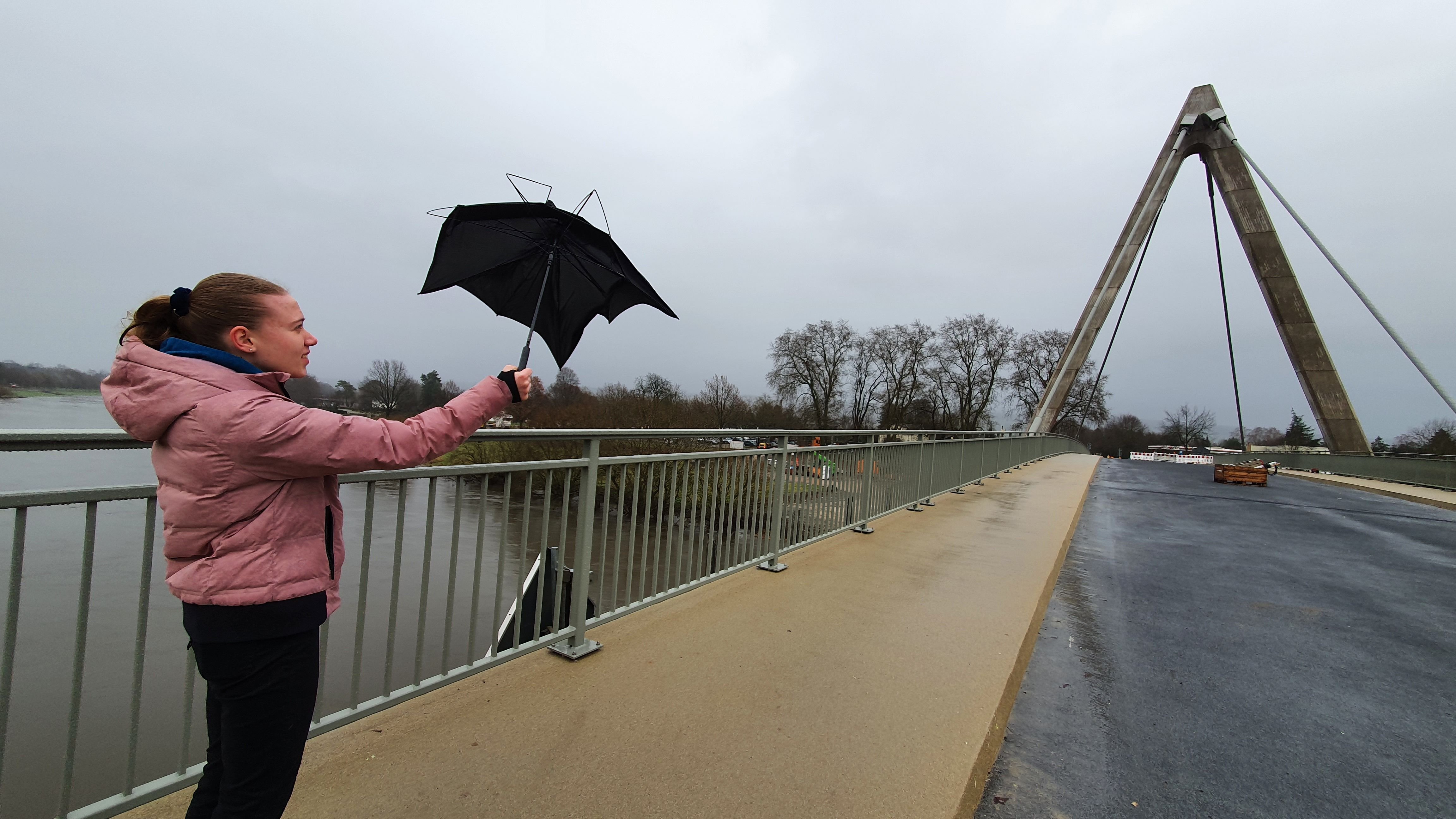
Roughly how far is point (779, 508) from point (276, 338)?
370 centimetres

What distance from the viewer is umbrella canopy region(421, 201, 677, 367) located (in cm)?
233

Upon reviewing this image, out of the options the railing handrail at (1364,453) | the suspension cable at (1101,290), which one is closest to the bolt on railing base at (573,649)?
the railing handrail at (1364,453)

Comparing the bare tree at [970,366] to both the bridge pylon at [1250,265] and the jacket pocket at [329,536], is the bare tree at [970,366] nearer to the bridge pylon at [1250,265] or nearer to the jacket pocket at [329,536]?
the bridge pylon at [1250,265]

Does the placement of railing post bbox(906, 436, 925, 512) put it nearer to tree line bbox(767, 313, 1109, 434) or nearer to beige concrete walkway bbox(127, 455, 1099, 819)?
beige concrete walkway bbox(127, 455, 1099, 819)

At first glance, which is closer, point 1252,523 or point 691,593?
point 691,593

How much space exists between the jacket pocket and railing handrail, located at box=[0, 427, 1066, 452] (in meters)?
0.41

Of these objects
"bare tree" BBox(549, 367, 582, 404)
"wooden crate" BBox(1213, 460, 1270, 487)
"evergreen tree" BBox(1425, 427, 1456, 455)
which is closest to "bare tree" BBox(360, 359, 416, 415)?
"bare tree" BBox(549, 367, 582, 404)

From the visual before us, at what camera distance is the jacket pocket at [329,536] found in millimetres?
1447

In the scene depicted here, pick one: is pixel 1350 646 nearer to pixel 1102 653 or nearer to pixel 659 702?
pixel 1102 653

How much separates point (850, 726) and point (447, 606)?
1640mm

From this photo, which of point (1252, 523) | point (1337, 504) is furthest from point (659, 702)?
point (1337, 504)

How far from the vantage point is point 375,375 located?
24.8ft

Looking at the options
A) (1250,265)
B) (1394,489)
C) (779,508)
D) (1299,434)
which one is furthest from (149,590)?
(1299,434)

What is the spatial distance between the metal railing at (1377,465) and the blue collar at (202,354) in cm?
2273
